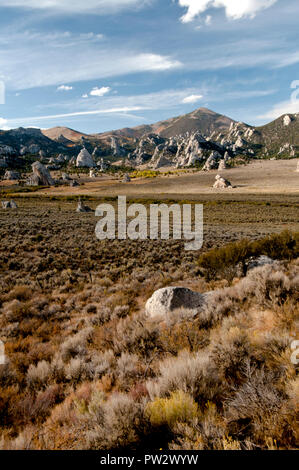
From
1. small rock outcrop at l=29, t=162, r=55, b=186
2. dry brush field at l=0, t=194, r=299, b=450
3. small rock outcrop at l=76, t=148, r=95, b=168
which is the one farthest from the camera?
small rock outcrop at l=76, t=148, r=95, b=168

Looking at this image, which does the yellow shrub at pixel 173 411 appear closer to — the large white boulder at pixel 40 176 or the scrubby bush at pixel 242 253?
the scrubby bush at pixel 242 253

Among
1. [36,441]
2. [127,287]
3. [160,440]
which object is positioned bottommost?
[127,287]

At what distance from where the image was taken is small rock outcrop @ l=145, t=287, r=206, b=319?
24.5 feet

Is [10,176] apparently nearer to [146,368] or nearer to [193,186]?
[193,186]

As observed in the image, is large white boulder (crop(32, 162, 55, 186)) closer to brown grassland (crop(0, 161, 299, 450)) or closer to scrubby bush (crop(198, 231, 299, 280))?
brown grassland (crop(0, 161, 299, 450))

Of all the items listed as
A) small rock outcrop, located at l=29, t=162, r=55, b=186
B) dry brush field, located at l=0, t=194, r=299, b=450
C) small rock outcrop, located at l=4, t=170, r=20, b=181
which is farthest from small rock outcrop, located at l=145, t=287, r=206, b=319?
small rock outcrop, located at l=4, t=170, r=20, b=181

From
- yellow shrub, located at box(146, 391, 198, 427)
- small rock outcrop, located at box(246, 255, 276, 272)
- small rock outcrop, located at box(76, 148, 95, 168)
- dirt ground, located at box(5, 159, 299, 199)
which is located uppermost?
small rock outcrop, located at box(76, 148, 95, 168)

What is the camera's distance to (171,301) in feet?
25.1
